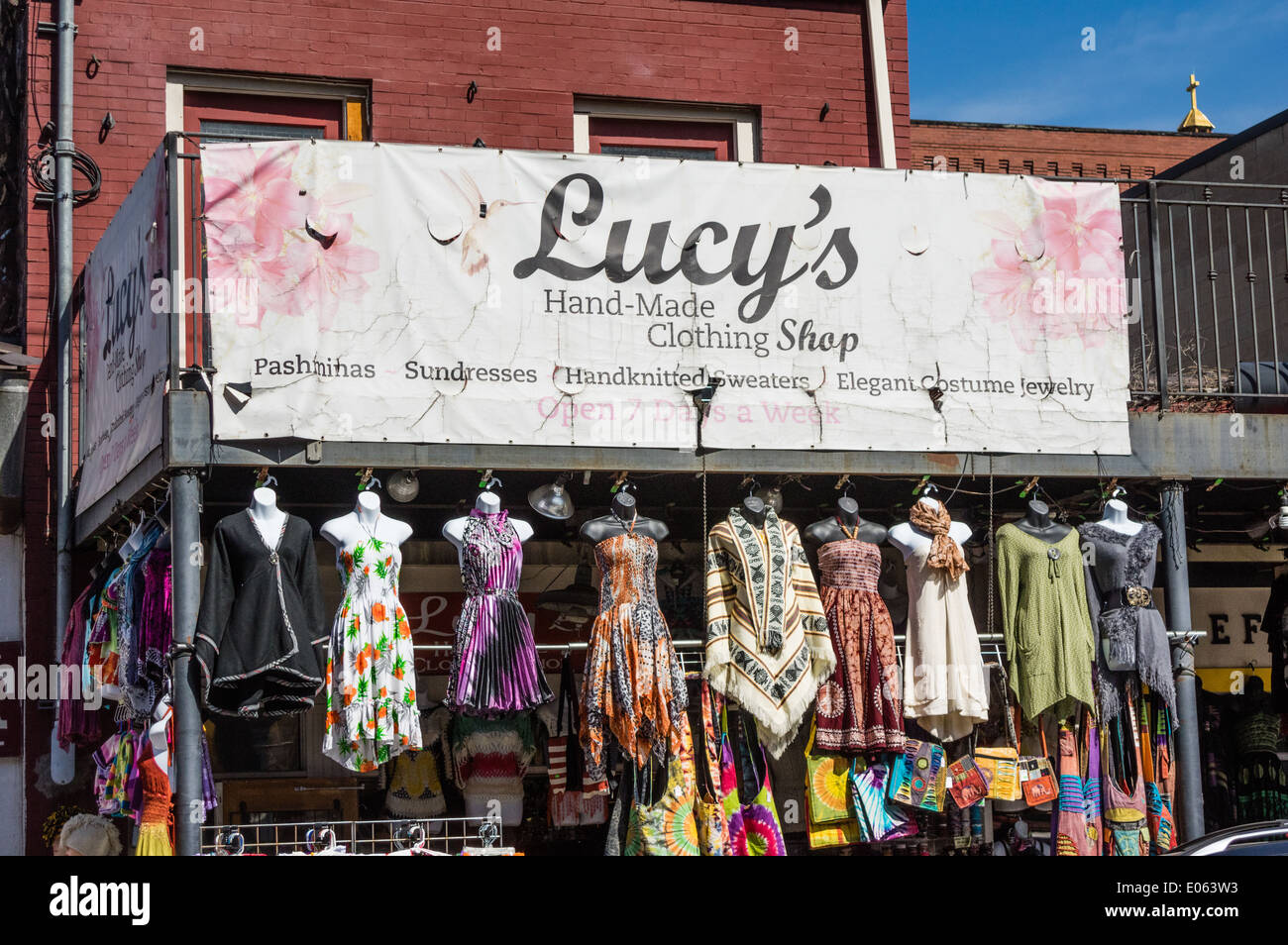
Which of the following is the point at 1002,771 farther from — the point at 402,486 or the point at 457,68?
the point at 457,68

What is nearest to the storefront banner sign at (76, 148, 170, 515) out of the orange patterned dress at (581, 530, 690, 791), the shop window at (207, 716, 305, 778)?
the shop window at (207, 716, 305, 778)

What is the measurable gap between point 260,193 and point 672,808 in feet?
13.9

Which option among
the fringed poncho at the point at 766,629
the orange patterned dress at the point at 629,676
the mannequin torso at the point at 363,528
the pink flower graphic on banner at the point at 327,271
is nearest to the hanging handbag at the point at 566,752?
the orange patterned dress at the point at 629,676

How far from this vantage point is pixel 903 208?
33.1ft

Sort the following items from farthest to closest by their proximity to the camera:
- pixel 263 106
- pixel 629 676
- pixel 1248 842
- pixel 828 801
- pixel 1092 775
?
1. pixel 263 106
2. pixel 1092 775
3. pixel 828 801
4. pixel 629 676
5. pixel 1248 842

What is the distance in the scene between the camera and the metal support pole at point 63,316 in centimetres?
1123

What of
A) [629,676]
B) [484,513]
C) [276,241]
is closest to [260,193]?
[276,241]

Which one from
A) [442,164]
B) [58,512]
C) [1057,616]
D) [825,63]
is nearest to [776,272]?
[442,164]

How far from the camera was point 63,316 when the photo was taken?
1149cm

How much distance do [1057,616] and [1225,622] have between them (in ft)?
13.9

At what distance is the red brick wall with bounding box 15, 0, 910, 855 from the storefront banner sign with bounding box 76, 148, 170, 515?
975mm

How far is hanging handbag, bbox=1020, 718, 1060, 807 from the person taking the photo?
32.3ft
